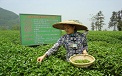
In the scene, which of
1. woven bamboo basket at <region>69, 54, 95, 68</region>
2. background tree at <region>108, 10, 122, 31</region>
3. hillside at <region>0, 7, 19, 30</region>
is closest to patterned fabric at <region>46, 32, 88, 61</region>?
woven bamboo basket at <region>69, 54, 95, 68</region>

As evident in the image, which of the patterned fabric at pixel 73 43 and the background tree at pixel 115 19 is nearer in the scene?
the patterned fabric at pixel 73 43

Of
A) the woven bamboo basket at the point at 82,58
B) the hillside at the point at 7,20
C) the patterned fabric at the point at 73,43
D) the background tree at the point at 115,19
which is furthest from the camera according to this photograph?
the hillside at the point at 7,20

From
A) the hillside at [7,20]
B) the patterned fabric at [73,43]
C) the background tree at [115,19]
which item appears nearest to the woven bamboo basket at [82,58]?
the patterned fabric at [73,43]

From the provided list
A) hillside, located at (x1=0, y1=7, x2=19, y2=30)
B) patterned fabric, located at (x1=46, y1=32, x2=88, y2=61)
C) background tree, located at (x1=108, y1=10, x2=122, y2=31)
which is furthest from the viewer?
hillside, located at (x1=0, y1=7, x2=19, y2=30)

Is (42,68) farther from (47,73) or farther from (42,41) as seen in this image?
(42,41)

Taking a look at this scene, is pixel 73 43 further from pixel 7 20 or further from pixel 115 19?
pixel 7 20

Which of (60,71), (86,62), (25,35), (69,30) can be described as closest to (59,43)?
(69,30)

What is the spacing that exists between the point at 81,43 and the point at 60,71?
123 cm

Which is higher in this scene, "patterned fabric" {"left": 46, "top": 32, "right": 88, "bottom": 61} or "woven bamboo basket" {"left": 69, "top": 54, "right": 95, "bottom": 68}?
"patterned fabric" {"left": 46, "top": 32, "right": 88, "bottom": 61}

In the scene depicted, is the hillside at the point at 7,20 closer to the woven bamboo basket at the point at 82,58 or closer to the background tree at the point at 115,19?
the background tree at the point at 115,19

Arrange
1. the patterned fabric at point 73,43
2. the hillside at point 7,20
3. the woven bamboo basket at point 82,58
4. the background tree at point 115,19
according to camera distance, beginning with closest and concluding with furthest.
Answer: the woven bamboo basket at point 82,58 → the patterned fabric at point 73,43 → the background tree at point 115,19 → the hillside at point 7,20

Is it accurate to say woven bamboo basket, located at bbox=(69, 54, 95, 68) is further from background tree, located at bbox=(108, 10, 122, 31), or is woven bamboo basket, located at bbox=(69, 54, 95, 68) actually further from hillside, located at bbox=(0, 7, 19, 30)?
hillside, located at bbox=(0, 7, 19, 30)

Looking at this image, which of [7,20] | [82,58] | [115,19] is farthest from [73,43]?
[7,20]

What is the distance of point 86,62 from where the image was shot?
12.7 feet
